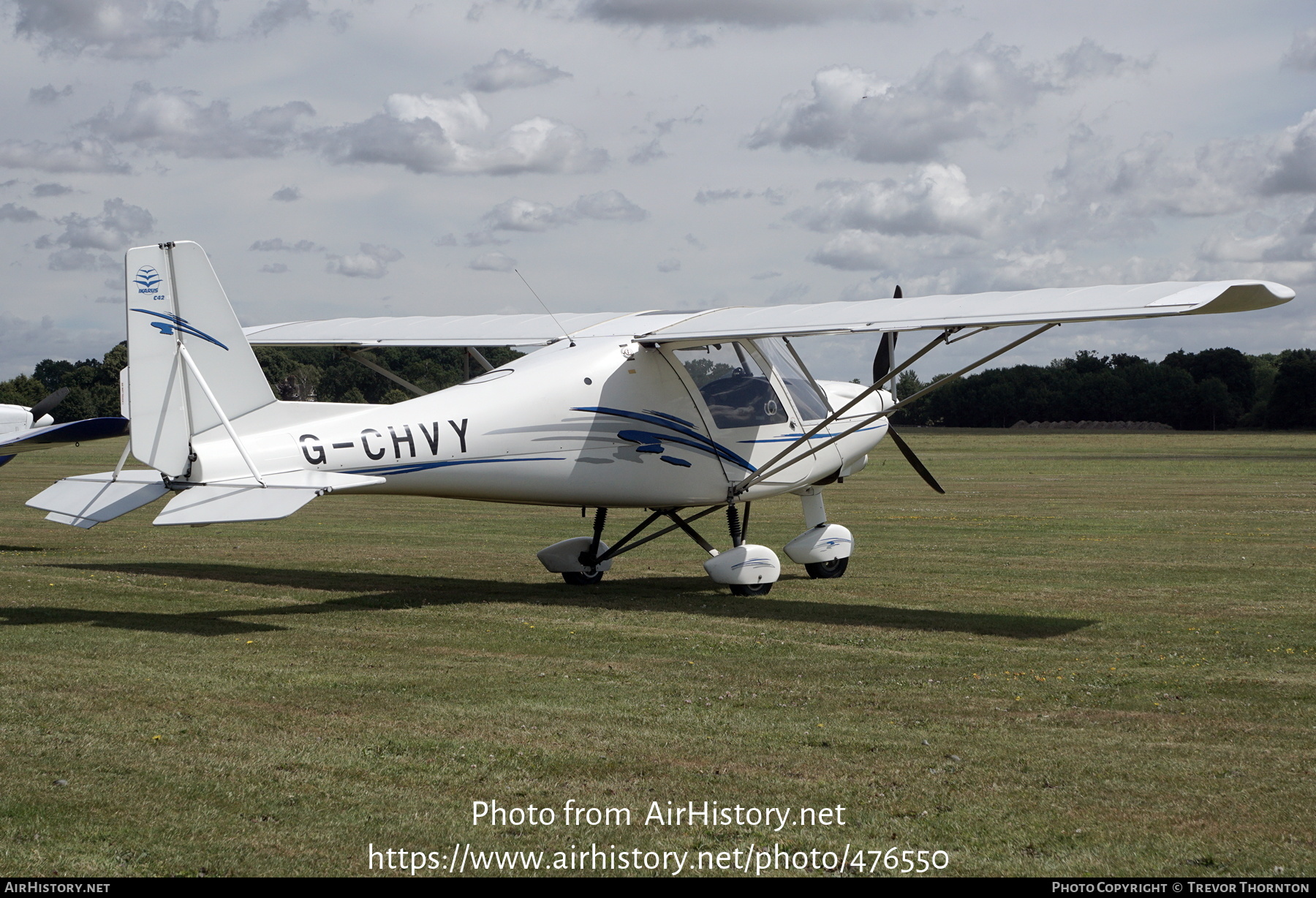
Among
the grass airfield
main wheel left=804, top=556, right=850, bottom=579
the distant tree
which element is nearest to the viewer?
the grass airfield

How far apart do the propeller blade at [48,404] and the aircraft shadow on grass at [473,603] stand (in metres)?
7.52

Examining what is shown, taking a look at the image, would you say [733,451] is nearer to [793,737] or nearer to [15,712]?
[793,737]

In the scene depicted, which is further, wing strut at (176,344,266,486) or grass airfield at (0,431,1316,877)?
wing strut at (176,344,266,486)

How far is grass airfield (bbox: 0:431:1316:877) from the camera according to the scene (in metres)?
4.71

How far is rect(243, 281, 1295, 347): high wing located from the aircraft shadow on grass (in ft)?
7.97

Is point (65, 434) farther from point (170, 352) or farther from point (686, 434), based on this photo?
point (686, 434)

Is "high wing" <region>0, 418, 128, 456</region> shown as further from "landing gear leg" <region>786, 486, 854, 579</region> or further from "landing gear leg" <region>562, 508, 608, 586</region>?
"landing gear leg" <region>786, 486, 854, 579</region>

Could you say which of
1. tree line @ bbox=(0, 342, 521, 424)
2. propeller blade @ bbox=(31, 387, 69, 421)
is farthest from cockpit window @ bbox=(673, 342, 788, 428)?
tree line @ bbox=(0, 342, 521, 424)

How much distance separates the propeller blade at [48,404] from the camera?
66.7 ft

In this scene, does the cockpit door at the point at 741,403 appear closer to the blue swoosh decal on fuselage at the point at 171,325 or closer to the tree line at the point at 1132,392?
the blue swoosh decal on fuselage at the point at 171,325

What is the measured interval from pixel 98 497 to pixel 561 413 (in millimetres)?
3914

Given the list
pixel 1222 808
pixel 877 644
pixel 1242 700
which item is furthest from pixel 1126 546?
pixel 1222 808

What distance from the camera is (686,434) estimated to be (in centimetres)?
1220
